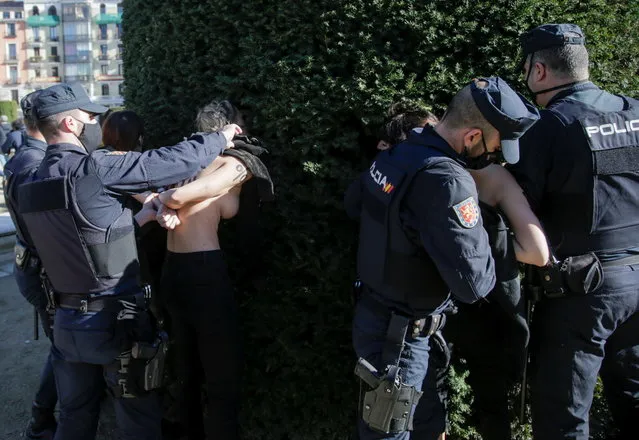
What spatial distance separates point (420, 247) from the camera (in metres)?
2.34

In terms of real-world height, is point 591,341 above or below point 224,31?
below

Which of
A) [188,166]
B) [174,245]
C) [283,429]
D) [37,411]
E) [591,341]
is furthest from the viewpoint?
[37,411]

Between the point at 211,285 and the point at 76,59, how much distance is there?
89.8 meters

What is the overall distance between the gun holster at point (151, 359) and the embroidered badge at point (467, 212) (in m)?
1.66

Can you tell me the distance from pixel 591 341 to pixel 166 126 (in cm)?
277

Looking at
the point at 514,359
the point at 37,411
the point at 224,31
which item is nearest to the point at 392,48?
the point at 224,31

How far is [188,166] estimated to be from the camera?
112 inches

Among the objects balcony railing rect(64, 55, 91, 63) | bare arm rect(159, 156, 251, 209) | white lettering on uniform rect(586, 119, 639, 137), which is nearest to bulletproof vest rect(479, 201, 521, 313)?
white lettering on uniform rect(586, 119, 639, 137)

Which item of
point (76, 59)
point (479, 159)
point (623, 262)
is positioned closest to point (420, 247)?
point (479, 159)

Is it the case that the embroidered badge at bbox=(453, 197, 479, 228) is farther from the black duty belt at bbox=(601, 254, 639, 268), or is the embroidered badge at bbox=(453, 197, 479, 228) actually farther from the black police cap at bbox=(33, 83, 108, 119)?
the black police cap at bbox=(33, 83, 108, 119)

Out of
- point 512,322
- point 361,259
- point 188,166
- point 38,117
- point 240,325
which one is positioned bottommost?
point 240,325

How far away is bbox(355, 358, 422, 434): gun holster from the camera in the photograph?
7.77 ft

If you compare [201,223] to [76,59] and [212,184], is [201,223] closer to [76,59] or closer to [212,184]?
[212,184]

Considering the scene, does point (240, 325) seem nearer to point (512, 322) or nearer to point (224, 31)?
point (512, 322)
